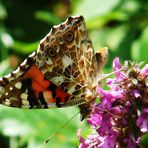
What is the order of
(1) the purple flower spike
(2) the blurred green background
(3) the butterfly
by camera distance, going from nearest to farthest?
(1) the purple flower spike → (3) the butterfly → (2) the blurred green background

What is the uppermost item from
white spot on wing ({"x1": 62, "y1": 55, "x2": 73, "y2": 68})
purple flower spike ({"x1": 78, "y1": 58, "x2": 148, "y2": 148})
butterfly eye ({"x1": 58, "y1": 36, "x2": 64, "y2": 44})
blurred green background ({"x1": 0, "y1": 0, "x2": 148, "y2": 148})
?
blurred green background ({"x1": 0, "y1": 0, "x2": 148, "y2": 148})

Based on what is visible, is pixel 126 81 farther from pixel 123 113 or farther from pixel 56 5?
pixel 56 5

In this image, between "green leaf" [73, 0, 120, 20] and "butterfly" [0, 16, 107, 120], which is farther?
"green leaf" [73, 0, 120, 20]

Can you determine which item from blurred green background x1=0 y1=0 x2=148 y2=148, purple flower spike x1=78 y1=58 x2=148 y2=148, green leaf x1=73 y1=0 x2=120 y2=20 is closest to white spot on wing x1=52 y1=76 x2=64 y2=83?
purple flower spike x1=78 y1=58 x2=148 y2=148

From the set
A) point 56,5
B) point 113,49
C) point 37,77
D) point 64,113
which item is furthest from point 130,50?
point 37,77

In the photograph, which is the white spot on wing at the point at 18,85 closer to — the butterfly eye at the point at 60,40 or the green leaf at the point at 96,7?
the butterfly eye at the point at 60,40

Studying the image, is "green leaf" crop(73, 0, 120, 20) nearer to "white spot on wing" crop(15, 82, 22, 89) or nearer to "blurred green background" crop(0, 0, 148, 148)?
"blurred green background" crop(0, 0, 148, 148)

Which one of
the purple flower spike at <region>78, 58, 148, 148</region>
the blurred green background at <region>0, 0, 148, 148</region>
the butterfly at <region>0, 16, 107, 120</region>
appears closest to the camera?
the purple flower spike at <region>78, 58, 148, 148</region>

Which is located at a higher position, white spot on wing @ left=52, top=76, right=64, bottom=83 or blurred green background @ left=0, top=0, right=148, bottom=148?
blurred green background @ left=0, top=0, right=148, bottom=148

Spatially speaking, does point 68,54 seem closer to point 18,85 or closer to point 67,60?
point 67,60
